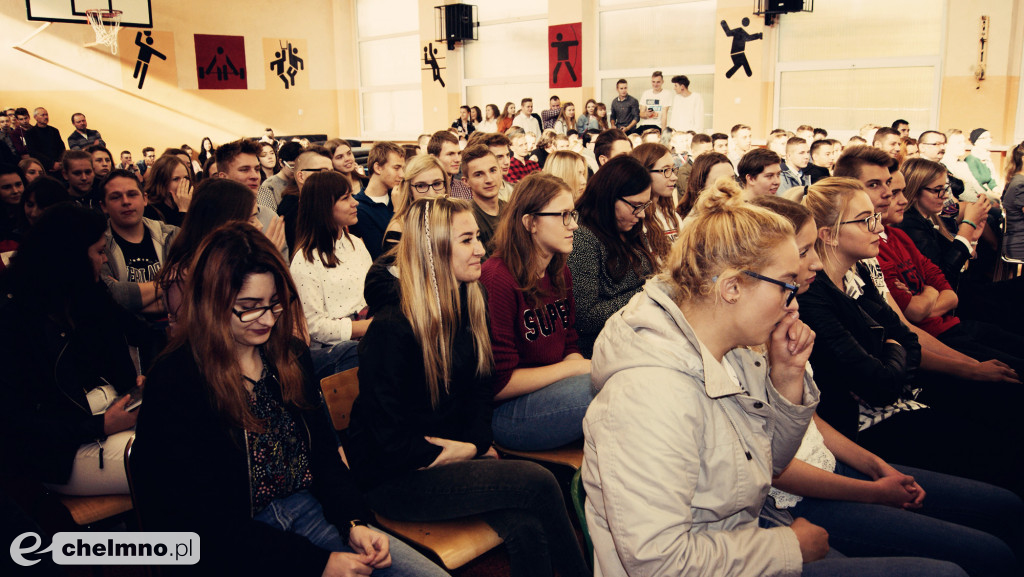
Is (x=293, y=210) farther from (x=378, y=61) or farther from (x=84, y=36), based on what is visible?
(x=378, y=61)

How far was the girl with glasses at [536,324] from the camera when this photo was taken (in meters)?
2.06

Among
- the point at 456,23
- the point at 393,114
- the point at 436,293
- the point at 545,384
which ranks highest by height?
the point at 456,23

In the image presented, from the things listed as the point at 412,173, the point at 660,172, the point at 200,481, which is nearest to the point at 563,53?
the point at 660,172

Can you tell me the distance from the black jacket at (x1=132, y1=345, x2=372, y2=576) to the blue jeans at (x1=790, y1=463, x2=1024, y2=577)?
47.5 inches

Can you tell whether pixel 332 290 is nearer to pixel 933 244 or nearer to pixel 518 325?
pixel 518 325

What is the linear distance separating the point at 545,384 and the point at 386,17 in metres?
14.9

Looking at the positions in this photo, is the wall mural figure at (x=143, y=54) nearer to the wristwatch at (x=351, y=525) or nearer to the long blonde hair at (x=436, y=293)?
the long blonde hair at (x=436, y=293)

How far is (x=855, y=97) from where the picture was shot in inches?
370

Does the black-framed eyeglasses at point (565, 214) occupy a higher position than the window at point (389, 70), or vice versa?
the window at point (389, 70)

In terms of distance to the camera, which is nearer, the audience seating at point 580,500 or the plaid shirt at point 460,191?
the audience seating at point 580,500

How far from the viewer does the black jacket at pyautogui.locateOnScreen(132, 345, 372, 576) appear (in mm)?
1405

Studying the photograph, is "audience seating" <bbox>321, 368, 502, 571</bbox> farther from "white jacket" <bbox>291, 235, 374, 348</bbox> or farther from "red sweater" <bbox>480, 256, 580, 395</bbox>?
"white jacket" <bbox>291, 235, 374, 348</bbox>

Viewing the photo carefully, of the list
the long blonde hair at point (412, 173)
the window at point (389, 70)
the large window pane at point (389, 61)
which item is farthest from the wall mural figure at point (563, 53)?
the long blonde hair at point (412, 173)

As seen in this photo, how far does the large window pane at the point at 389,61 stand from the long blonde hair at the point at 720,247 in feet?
46.7
